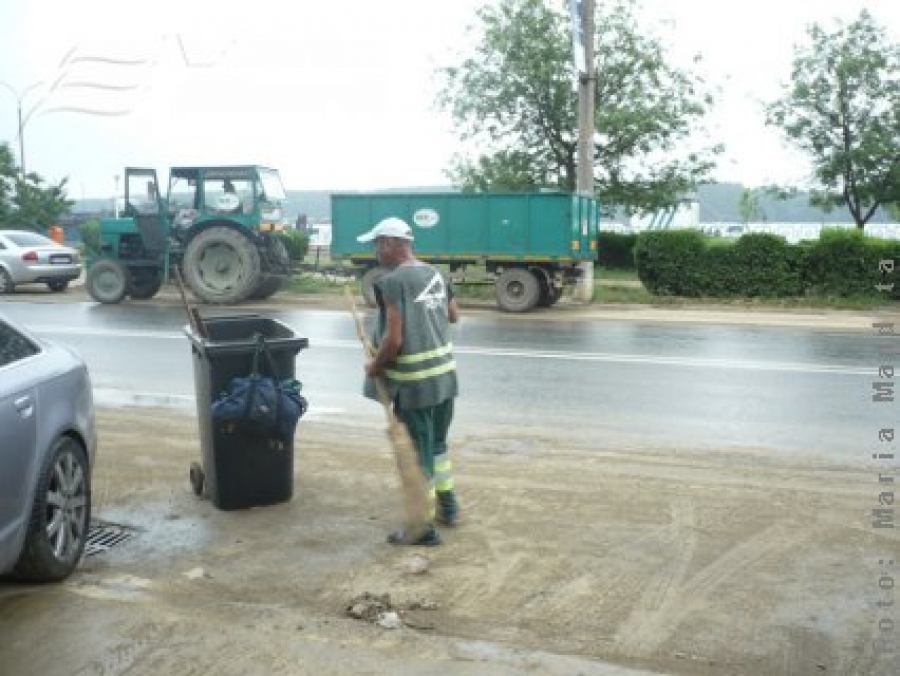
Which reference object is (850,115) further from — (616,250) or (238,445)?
(238,445)

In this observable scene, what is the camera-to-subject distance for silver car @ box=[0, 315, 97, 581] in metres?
4.16

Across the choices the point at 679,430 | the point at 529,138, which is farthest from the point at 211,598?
the point at 529,138

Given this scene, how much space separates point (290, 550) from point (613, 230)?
94.2ft

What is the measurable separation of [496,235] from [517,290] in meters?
1.05

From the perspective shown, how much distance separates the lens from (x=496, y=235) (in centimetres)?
1825

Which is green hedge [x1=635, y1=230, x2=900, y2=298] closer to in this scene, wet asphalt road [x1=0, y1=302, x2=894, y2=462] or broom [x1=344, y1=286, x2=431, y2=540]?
wet asphalt road [x1=0, y1=302, x2=894, y2=462]

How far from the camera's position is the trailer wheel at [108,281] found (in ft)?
64.0

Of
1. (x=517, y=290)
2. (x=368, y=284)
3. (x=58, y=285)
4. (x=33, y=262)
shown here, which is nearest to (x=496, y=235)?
(x=517, y=290)

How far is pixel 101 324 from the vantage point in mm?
15703

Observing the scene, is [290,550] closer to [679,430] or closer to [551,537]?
[551,537]

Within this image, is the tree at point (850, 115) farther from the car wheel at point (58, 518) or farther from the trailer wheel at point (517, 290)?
the car wheel at point (58, 518)

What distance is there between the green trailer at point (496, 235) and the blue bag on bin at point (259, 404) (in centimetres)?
1195

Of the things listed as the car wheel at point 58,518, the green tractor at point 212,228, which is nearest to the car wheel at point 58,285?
the green tractor at point 212,228

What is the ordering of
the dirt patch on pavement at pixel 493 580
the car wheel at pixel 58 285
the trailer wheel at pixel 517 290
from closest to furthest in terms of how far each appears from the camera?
the dirt patch on pavement at pixel 493 580
the trailer wheel at pixel 517 290
the car wheel at pixel 58 285
